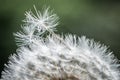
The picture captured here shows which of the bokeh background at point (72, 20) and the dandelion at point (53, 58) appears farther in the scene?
the bokeh background at point (72, 20)

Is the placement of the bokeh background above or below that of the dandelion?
above

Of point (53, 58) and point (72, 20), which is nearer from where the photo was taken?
point (53, 58)

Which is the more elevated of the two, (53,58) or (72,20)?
(72,20)

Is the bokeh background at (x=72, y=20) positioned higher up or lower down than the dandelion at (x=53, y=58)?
higher up

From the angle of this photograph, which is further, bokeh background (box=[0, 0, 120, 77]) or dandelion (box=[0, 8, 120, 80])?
bokeh background (box=[0, 0, 120, 77])

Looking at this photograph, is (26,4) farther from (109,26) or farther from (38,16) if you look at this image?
(38,16)
